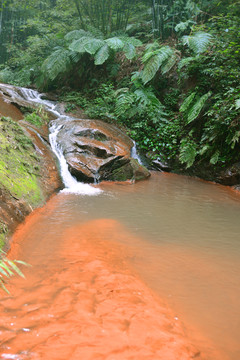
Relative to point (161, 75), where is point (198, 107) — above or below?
below

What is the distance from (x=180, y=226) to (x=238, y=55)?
5.10 meters

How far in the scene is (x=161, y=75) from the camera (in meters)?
8.72

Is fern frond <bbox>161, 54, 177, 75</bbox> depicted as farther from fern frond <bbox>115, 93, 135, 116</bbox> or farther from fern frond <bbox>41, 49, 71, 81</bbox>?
fern frond <bbox>41, 49, 71, 81</bbox>

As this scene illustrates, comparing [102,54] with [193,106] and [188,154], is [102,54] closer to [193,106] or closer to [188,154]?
[193,106]

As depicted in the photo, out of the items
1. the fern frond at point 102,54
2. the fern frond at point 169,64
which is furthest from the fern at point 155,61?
the fern frond at point 102,54

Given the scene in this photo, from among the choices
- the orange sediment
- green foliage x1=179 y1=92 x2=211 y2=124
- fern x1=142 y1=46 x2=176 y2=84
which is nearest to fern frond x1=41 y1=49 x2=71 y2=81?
fern x1=142 y1=46 x2=176 y2=84

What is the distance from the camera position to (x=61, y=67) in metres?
8.91

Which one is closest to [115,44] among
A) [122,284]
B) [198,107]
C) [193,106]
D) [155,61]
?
[155,61]

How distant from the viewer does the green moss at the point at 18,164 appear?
3686 millimetres

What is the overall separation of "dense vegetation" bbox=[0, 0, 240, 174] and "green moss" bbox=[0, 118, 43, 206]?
3.34 meters

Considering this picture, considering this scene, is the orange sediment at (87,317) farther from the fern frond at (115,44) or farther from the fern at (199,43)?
the fern frond at (115,44)

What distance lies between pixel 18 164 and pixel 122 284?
3.22m

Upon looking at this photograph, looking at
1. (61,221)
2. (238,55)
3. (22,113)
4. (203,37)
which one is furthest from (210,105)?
(22,113)

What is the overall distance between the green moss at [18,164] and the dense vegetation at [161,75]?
3343mm
